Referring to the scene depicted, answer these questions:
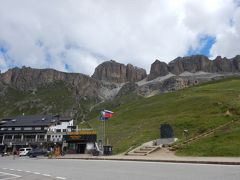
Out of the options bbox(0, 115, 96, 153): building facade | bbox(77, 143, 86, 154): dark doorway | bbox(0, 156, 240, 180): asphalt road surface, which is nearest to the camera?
bbox(0, 156, 240, 180): asphalt road surface

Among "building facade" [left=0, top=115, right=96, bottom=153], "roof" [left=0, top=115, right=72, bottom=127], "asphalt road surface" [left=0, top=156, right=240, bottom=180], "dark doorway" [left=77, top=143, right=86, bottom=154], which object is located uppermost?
"roof" [left=0, top=115, right=72, bottom=127]

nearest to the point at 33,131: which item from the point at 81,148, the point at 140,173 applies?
the point at 81,148

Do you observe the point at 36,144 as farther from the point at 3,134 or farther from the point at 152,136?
the point at 152,136

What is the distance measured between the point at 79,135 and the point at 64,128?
5850 cm

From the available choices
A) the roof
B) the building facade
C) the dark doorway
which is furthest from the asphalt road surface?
the roof

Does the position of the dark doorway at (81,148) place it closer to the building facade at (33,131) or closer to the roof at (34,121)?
the building facade at (33,131)

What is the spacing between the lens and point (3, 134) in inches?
4919

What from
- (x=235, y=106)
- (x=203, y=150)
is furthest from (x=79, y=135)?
(x=203, y=150)

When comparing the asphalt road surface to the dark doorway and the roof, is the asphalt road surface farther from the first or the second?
the roof

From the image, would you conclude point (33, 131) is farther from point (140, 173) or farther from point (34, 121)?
point (140, 173)

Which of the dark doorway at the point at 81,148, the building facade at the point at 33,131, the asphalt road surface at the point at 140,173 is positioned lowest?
the asphalt road surface at the point at 140,173

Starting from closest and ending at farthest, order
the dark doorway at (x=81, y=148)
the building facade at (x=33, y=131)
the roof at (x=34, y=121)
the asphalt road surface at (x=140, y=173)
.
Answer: the asphalt road surface at (x=140, y=173)
the dark doorway at (x=81, y=148)
the building facade at (x=33, y=131)
the roof at (x=34, y=121)

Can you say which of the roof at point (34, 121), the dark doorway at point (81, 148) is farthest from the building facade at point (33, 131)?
the dark doorway at point (81, 148)

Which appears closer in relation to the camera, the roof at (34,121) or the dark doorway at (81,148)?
the dark doorway at (81,148)
